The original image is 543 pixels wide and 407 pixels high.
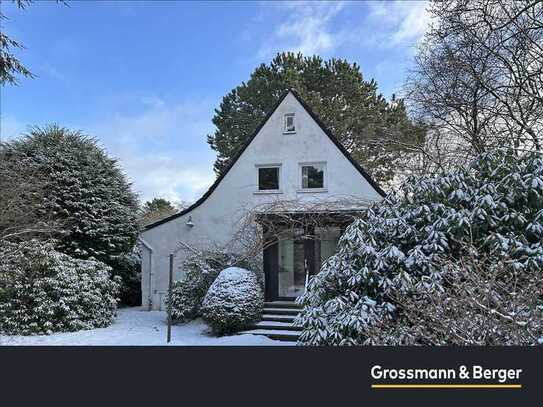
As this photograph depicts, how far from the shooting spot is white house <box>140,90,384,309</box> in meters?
12.7

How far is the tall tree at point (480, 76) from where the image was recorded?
10.7 metres

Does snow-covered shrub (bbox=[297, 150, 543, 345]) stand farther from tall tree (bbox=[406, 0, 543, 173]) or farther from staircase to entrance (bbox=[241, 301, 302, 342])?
tall tree (bbox=[406, 0, 543, 173])

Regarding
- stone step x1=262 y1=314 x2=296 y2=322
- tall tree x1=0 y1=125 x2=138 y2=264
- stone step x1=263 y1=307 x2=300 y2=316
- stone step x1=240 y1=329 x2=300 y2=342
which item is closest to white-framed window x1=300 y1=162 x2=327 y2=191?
stone step x1=263 y1=307 x2=300 y2=316

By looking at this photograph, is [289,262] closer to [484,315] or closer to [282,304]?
[282,304]

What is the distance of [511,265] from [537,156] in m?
2.20

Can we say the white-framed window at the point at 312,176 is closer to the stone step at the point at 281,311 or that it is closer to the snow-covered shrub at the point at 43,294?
the stone step at the point at 281,311

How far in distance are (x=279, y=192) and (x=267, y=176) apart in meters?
0.75

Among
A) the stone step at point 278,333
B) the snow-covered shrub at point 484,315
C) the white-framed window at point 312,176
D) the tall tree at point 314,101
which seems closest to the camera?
the snow-covered shrub at point 484,315

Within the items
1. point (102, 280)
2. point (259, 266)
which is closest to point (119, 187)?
point (102, 280)

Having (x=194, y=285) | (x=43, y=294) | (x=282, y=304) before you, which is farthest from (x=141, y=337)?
(x=282, y=304)

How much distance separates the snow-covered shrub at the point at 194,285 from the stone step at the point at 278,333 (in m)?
2.06
